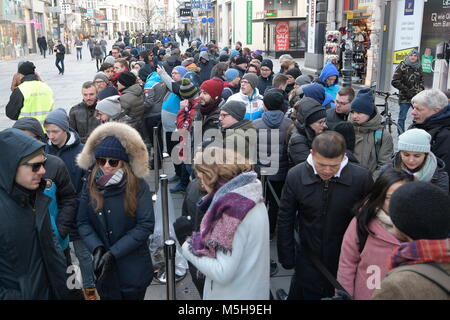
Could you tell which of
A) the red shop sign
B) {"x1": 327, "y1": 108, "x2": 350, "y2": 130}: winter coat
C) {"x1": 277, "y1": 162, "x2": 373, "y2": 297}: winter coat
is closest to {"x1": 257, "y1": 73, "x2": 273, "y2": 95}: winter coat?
{"x1": 327, "y1": 108, "x2": 350, "y2": 130}: winter coat

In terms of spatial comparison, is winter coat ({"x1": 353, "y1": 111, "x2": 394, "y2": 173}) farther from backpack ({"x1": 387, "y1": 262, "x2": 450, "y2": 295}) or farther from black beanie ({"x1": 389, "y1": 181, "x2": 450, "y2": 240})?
backpack ({"x1": 387, "y1": 262, "x2": 450, "y2": 295})

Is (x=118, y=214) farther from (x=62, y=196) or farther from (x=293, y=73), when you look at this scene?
(x=293, y=73)

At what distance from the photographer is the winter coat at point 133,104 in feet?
20.5

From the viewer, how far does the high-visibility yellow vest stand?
5.83m

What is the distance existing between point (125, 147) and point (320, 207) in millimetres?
1495

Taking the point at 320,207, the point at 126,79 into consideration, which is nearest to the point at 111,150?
the point at 320,207

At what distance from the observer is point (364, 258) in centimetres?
255

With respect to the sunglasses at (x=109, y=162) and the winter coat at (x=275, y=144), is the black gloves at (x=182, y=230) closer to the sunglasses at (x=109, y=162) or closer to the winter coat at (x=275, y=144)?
the sunglasses at (x=109, y=162)

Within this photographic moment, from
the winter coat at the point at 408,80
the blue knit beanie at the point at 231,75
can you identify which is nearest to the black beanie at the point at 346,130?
the blue knit beanie at the point at 231,75

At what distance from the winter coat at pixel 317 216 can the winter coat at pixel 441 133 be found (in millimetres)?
1599

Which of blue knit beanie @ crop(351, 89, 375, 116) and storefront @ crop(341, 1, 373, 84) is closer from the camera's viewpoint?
blue knit beanie @ crop(351, 89, 375, 116)

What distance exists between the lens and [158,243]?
15.3 ft

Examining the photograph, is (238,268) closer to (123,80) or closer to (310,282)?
(310,282)

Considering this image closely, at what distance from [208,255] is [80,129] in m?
3.73
